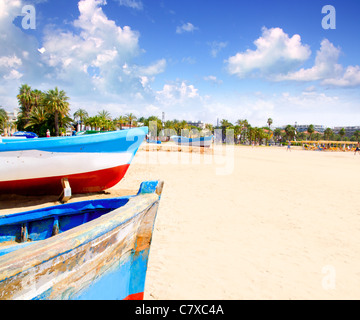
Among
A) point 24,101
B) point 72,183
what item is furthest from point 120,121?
point 72,183

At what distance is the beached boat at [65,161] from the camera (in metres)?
5.25

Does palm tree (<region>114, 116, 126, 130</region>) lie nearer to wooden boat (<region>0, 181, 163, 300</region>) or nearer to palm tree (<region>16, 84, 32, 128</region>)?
palm tree (<region>16, 84, 32, 128</region>)

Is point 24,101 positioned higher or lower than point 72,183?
higher

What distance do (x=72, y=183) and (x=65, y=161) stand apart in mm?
876

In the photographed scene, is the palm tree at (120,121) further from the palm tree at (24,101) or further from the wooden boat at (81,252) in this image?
the wooden boat at (81,252)

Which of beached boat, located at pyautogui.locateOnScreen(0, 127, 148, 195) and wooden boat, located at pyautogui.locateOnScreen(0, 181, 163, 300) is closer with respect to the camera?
wooden boat, located at pyautogui.locateOnScreen(0, 181, 163, 300)

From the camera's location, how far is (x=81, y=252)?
1636 mm

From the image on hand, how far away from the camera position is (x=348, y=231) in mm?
5039

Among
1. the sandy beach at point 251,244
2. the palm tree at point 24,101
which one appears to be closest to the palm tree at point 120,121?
the palm tree at point 24,101

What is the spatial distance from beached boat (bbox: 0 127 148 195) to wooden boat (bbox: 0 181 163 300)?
110 inches

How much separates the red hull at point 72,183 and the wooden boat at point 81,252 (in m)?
3.09

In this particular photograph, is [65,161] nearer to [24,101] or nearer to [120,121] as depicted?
[24,101]

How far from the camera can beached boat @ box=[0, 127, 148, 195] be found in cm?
525

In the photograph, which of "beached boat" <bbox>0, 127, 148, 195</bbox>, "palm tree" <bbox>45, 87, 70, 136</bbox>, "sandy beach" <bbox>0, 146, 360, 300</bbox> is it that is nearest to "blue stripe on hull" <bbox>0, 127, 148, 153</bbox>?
"beached boat" <bbox>0, 127, 148, 195</bbox>
